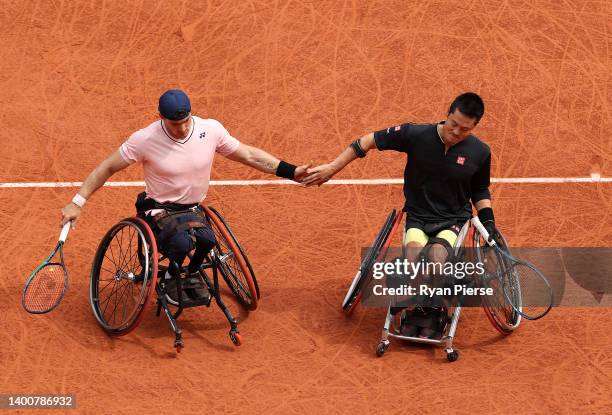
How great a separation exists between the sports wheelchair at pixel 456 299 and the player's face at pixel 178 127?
1.81 metres

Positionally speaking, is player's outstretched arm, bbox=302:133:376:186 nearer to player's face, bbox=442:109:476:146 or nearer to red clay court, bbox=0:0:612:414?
player's face, bbox=442:109:476:146

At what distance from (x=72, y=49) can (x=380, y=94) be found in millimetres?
3687

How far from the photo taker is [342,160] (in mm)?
9805

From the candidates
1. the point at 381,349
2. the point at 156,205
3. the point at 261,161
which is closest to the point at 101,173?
the point at 156,205

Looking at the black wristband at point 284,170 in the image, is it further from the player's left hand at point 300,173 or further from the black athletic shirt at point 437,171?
the black athletic shirt at point 437,171

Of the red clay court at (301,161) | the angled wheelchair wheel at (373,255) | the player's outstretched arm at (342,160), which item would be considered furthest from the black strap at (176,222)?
the angled wheelchair wheel at (373,255)

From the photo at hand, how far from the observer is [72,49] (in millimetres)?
13445

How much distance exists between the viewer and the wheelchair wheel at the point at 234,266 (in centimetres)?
920

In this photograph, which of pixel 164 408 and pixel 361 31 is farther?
pixel 361 31

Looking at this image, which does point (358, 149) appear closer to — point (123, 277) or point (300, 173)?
point (300, 173)

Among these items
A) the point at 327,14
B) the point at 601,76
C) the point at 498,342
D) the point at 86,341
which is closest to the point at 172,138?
the point at 86,341

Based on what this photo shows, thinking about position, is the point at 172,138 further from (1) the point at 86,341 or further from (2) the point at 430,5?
(2) the point at 430,5

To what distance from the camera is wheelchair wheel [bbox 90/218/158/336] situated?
29.6 feet

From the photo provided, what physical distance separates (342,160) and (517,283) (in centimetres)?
181
